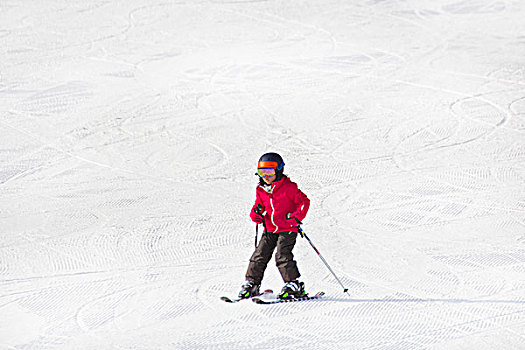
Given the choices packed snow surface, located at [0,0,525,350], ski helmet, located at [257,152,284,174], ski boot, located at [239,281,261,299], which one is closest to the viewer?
ski helmet, located at [257,152,284,174]

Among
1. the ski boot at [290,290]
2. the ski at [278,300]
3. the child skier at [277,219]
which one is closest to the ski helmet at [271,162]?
the child skier at [277,219]

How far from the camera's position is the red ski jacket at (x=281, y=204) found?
6391mm

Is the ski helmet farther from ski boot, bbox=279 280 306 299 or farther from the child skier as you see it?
ski boot, bbox=279 280 306 299

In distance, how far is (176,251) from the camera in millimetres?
7742

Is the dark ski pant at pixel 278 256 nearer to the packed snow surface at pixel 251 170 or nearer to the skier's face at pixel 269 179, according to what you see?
the packed snow surface at pixel 251 170

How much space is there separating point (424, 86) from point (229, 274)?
7430 mm

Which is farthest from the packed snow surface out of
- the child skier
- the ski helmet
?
the ski helmet

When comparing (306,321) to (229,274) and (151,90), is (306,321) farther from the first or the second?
(151,90)

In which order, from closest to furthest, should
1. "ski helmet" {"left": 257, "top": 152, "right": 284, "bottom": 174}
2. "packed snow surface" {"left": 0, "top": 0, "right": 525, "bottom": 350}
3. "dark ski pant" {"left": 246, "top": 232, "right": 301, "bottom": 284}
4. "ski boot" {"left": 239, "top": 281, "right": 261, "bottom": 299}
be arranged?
"ski helmet" {"left": 257, "top": 152, "right": 284, "bottom": 174} < "packed snow surface" {"left": 0, "top": 0, "right": 525, "bottom": 350} < "dark ski pant" {"left": 246, "top": 232, "right": 301, "bottom": 284} < "ski boot" {"left": 239, "top": 281, "right": 261, "bottom": 299}

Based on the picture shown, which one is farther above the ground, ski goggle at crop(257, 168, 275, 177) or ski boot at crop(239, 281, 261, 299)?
ski goggle at crop(257, 168, 275, 177)

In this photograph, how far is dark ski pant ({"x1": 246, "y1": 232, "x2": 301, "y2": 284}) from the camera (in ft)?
21.5

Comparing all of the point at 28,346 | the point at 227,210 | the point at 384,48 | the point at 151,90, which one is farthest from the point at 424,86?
the point at 28,346

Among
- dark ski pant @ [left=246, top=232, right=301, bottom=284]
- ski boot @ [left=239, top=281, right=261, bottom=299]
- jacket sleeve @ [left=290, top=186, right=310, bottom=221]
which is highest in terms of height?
jacket sleeve @ [left=290, top=186, right=310, bottom=221]

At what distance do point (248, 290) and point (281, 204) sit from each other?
0.87 metres
